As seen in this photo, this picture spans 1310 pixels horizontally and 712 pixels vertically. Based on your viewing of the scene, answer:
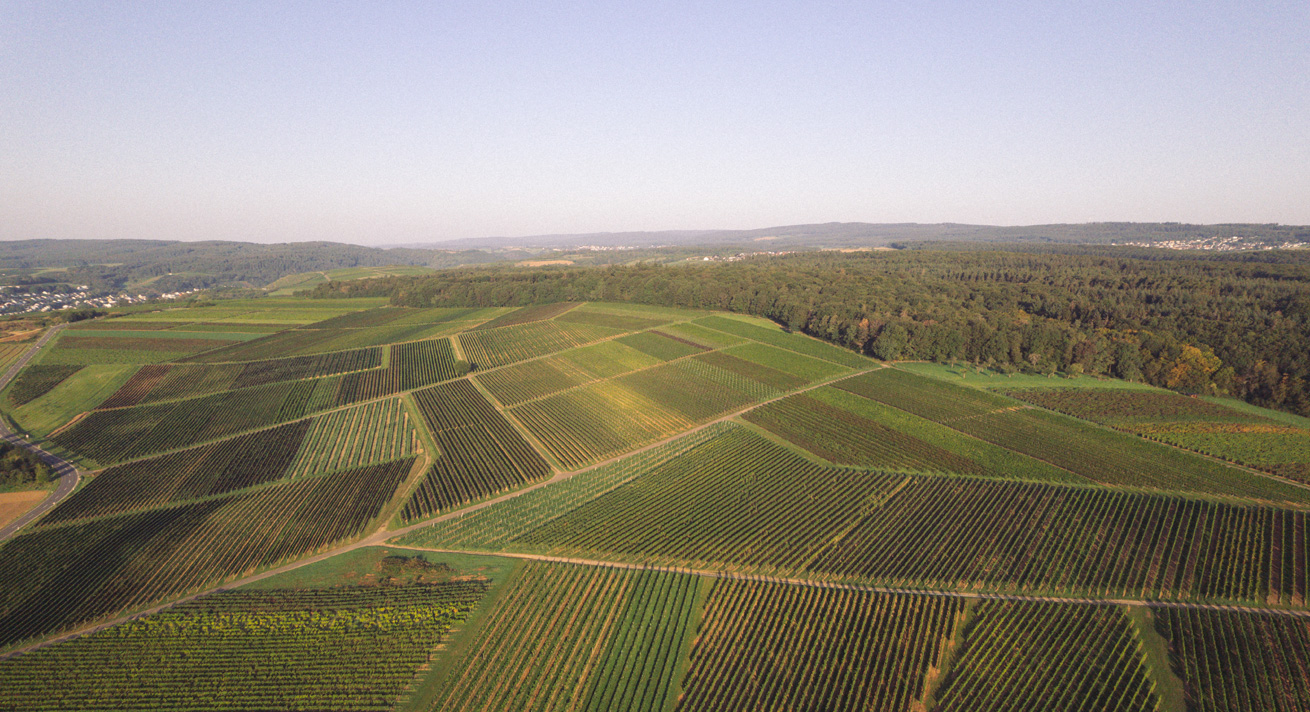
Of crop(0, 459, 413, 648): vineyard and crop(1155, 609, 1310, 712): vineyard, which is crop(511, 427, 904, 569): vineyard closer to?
crop(0, 459, 413, 648): vineyard

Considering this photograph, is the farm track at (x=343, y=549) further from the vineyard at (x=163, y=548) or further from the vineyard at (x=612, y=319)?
the vineyard at (x=612, y=319)

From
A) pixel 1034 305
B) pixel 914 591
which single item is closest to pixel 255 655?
pixel 914 591

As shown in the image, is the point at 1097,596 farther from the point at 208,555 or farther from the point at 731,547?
the point at 208,555

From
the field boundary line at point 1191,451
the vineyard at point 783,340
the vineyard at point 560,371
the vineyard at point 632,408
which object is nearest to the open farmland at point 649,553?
the vineyard at point 632,408

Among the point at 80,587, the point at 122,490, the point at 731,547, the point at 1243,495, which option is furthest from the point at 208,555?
the point at 1243,495

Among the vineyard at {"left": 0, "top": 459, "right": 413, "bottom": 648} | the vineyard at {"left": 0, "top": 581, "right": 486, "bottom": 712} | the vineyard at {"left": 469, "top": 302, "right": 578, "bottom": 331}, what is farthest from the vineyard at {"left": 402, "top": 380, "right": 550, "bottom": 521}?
the vineyard at {"left": 469, "top": 302, "right": 578, "bottom": 331}
